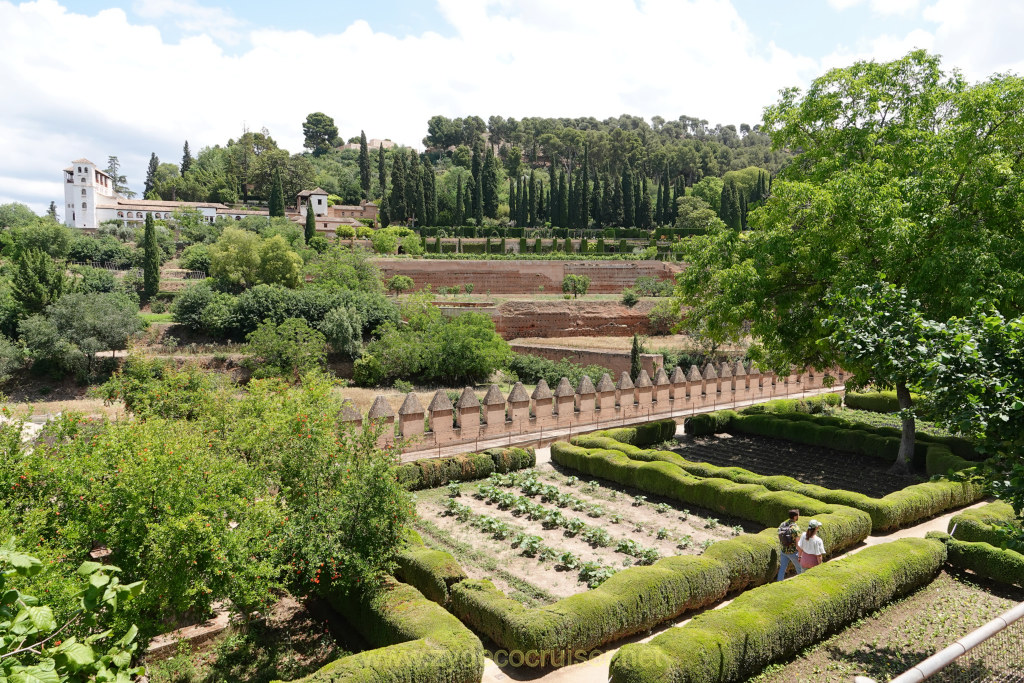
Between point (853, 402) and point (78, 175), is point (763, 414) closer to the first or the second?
point (853, 402)

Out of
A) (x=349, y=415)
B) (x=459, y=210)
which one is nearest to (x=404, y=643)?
(x=349, y=415)

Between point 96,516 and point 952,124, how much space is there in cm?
1926

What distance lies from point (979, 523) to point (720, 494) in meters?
4.37

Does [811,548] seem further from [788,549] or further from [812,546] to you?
[788,549]

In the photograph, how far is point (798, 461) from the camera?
55.5 ft

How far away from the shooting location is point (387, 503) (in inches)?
334

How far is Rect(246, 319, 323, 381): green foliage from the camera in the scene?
1288 inches

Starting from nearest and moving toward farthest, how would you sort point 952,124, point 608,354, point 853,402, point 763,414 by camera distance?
point 952,124 < point 763,414 < point 853,402 < point 608,354

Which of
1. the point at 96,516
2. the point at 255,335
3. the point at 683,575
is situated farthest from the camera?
the point at 255,335

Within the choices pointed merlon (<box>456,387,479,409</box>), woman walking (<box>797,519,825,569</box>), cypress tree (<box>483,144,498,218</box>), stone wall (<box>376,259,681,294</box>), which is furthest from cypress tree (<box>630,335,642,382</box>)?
cypress tree (<box>483,144,498,218</box>)

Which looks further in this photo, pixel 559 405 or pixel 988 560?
pixel 559 405

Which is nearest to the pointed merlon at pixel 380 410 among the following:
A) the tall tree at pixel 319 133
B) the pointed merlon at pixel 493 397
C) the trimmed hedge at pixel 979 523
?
the pointed merlon at pixel 493 397

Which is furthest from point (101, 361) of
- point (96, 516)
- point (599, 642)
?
point (599, 642)

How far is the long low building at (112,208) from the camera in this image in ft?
270
